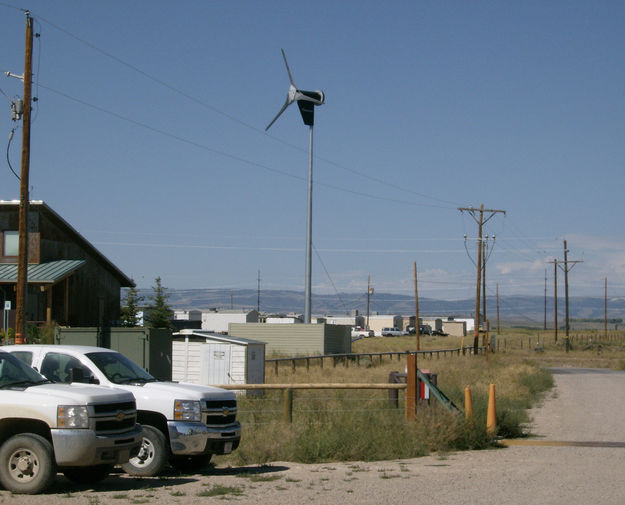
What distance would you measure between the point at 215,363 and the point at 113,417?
19.6 metres

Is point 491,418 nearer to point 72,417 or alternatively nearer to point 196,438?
point 196,438

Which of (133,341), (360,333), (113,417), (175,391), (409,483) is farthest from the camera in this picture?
(360,333)

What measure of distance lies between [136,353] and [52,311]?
1801cm

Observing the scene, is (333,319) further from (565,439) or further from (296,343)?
(565,439)

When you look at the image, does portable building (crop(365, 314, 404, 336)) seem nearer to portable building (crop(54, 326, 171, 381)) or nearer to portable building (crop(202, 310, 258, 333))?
portable building (crop(202, 310, 258, 333))

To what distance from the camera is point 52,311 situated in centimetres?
4134

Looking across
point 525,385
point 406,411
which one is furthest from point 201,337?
point 406,411

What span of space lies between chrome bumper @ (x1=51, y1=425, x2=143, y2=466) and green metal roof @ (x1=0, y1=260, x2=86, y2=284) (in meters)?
28.6

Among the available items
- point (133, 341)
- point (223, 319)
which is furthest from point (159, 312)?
point (223, 319)

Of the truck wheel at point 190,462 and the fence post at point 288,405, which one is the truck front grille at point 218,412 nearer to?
the truck wheel at point 190,462

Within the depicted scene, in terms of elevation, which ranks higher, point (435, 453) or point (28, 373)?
point (28, 373)

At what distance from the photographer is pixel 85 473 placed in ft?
38.0

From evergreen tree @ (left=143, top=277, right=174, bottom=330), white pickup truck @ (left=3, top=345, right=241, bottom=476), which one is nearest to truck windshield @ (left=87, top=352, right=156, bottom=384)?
white pickup truck @ (left=3, top=345, right=241, bottom=476)

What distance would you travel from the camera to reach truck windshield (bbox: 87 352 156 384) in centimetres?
1287
